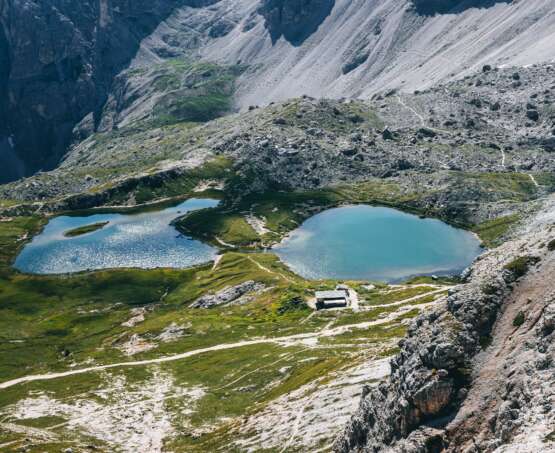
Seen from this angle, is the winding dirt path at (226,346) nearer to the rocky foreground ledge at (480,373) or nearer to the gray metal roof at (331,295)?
the gray metal roof at (331,295)

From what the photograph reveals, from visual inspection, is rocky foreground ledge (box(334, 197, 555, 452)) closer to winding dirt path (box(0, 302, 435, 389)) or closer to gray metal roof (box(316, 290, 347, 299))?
winding dirt path (box(0, 302, 435, 389))

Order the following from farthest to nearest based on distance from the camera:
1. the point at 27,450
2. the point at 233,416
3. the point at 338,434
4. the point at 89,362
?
the point at 89,362, the point at 233,416, the point at 27,450, the point at 338,434

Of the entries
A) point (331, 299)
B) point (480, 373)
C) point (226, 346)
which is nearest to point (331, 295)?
point (331, 299)

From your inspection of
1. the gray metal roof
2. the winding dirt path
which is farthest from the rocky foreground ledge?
the gray metal roof

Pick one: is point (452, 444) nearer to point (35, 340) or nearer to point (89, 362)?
point (89, 362)

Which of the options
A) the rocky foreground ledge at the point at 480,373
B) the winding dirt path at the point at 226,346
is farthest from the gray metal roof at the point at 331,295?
the rocky foreground ledge at the point at 480,373

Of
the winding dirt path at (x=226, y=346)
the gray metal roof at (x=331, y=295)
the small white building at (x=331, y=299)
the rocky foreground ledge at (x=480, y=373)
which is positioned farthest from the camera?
the gray metal roof at (x=331, y=295)

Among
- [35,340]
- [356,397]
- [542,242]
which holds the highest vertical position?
[542,242]

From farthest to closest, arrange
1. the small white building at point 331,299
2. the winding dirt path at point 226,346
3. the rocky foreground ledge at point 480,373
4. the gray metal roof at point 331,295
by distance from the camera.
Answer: the gray metal roof at point 331,295 < the small white building at point 331,299 < the winding dirt path at point 226,346 < the rocky foreground ledge at point 480,373

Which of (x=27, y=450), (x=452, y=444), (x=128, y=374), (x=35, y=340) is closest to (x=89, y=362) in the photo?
(x=128, y=374)
